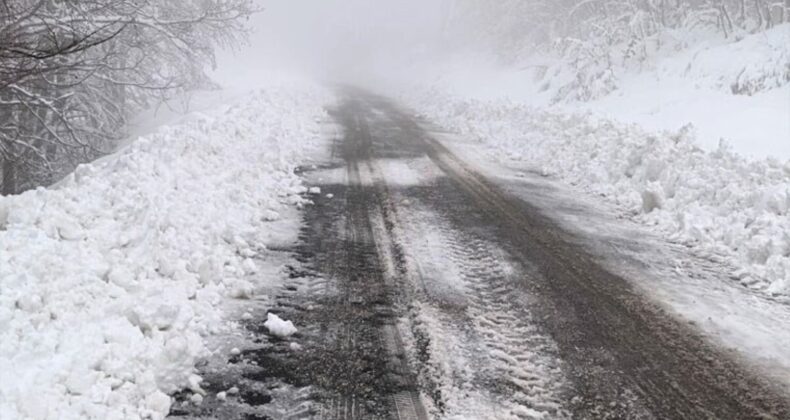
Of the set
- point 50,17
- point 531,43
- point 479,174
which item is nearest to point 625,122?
point 479,174

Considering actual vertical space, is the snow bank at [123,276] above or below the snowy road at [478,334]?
above

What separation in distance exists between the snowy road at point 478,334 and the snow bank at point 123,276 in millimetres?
595

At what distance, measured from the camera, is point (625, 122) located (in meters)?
13.0

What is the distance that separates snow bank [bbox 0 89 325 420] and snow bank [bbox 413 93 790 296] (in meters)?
4.88

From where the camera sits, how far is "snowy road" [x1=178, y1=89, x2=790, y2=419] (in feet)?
12.2

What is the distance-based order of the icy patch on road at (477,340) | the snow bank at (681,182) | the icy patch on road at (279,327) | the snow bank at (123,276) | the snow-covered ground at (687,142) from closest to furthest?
the snow bank at (123,276), the icy patch on road at (477,340), the icy patch on road at (279,327), the snow bank at (681,182), the snow-covered ground at (687,142)

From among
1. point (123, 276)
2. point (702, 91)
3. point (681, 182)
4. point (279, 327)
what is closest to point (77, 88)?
point (123, 276)

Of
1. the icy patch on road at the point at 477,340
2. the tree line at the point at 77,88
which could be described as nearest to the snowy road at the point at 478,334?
the icy patch on road at the point at 477,340

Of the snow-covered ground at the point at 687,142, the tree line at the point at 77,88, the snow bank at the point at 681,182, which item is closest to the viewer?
the snow bank at the point at 681,182

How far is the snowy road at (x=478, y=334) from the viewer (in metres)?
3.72

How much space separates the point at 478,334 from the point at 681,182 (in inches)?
210

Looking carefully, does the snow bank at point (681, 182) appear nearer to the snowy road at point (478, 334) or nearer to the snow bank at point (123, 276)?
the snowy road at point (478, 334)

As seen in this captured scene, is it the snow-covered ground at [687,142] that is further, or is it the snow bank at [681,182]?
the snow-covered ground at [687,142]

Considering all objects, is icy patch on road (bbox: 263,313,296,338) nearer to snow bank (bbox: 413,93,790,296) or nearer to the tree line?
snow bank (bbox: 413,93,790,296)
